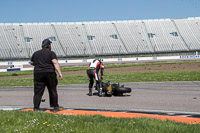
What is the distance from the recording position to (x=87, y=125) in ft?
17.7

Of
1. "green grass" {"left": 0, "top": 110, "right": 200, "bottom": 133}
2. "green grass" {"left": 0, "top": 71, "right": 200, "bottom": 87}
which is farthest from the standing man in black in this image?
"green grass" {"left": 0, "top": 71, "right": 200, "bottom": 87}

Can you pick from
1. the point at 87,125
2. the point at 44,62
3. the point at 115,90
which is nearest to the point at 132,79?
the point at 115,90

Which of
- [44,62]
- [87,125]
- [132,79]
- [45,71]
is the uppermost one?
[44,62]

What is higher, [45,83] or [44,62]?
[44,62]

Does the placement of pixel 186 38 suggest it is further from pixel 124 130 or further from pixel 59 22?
pixel 124 130

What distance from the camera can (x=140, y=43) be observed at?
2496 inches

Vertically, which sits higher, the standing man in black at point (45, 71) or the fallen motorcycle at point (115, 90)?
the standing man in black at point (45, 71)

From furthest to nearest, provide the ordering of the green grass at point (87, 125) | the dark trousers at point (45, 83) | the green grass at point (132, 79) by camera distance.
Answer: the green grass at point (132, 79)
the dark trousers at point (45, 83)
the green grass at point (87, 125)

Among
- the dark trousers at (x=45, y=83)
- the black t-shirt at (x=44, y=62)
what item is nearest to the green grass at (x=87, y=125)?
the dark trousers at (x=45, y=83)

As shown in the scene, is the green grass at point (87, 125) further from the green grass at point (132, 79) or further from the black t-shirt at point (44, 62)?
the green grass at point (132, 79)

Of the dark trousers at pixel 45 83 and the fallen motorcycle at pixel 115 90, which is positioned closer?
the dark trousers at pixel 45 83

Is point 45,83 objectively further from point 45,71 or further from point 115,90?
point 115,90

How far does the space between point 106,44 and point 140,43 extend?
7.01 m

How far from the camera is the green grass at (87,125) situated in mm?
5062
